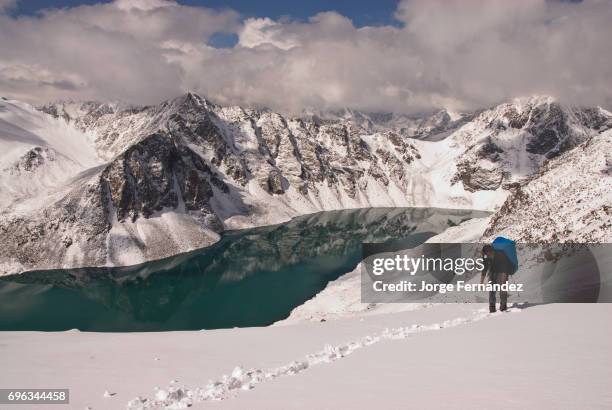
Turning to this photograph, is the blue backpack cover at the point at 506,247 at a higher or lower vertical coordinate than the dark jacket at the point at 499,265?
higher

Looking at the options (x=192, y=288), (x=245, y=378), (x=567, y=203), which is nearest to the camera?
(x=245, y=378)

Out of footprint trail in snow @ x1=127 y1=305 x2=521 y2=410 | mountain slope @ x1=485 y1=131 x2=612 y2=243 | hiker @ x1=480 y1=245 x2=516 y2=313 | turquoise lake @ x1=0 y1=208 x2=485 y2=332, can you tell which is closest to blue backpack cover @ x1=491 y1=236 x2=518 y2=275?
hiker @ x1=480 y1=245 x2=516 y2=313

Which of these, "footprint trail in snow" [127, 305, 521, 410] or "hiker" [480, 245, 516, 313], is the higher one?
"hiker" [480, 245, 516, 313]

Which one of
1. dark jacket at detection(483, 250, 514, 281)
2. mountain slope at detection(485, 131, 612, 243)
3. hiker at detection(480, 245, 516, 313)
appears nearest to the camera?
hiker at detection(480, 245, 516, 313)

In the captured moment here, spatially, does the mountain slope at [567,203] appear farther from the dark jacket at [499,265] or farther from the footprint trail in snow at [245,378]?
the footprint trail in snow at [245,378]

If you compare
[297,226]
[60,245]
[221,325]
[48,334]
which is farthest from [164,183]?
[48,334]

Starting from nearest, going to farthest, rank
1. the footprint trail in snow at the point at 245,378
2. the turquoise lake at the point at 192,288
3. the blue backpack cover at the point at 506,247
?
1. the footprint trail in snow at the point at 245,378
2. the blue backpack cover at the point at 506,247
3. the turquoise lake at the point at 192,288

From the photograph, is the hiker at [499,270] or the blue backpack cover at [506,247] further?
the hiker at [499,270]

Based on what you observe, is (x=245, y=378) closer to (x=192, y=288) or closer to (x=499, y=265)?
(x=499, y=265)

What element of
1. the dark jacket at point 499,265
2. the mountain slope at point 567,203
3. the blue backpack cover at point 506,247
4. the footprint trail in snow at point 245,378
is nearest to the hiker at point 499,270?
the dark jacket at point 499,265

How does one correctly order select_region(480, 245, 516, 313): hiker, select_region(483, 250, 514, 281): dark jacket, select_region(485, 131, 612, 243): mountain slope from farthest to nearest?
1. select_region(485, 131, 612, 243): mountain slope
2. select_region(483, 250, 514, 281): dark jacket
3. select_region(480, 245, 516, 313): hiker

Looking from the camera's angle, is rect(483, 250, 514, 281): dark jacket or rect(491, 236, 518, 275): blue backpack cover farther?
rect(483, 250, 514, 281): dark jacket

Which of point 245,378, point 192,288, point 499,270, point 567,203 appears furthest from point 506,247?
point 192,288

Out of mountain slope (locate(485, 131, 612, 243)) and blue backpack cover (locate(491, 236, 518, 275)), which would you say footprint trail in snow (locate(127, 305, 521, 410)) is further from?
mountain slope (locate(485, 131, 612, 243))
